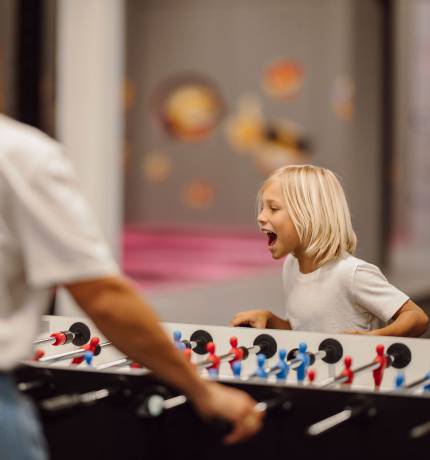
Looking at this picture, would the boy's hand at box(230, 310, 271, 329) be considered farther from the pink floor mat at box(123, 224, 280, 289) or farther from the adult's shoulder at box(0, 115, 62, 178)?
the pink floor mat at box(123, 224, 280, 289)

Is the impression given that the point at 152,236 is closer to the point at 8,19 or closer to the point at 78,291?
the point at 8,19

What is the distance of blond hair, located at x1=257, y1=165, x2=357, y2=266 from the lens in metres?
2.53

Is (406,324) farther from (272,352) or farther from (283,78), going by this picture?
(283,78)

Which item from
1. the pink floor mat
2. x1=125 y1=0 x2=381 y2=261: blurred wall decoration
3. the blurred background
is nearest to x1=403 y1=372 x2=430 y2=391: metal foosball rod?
the pink floor mat

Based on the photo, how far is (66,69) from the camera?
626 cm

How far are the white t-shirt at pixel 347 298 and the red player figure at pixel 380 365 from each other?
184 mm

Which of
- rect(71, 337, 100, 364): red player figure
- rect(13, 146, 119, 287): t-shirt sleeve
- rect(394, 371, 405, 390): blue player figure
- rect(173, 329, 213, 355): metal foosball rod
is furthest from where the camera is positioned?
rect(173, 329, 213, 355): metal foosball rod

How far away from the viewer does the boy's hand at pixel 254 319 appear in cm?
267

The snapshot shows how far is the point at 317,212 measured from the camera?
2.54 metres

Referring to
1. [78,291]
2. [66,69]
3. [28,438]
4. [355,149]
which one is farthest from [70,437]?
[355,149]

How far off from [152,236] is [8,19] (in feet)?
24.6

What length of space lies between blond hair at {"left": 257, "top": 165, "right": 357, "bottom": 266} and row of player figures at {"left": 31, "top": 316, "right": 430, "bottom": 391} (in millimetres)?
235

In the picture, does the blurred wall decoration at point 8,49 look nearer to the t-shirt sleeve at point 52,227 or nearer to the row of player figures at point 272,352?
the row of player figures at point 272,352

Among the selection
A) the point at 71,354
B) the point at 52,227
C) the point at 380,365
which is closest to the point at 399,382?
the point at 380,365
